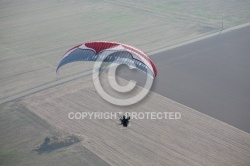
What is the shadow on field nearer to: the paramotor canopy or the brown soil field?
the brown soil field

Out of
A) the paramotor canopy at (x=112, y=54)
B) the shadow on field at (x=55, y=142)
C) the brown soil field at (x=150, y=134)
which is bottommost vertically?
the shadow on field at (x=55, y=142)

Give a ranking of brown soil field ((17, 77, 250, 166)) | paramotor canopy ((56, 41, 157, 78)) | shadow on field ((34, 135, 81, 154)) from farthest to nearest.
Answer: shadow on field ((34, 135, 81, 154))
brown soil field ((17, 77, 250, 166))
paramotor canopy ((56, 41, 157, 78))

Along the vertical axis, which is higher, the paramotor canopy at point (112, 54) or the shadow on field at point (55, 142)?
the paramotor canopy at point (112, 54)

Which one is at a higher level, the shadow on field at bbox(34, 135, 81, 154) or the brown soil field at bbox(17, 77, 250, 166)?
the brown soil field at bbox(17, 77, 250, 166)

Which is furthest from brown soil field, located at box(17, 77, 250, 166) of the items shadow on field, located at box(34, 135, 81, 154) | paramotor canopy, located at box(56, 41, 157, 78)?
paramotor canopy, located at box(56, 41, 157, 78)

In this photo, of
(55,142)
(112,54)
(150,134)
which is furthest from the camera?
(150,134)

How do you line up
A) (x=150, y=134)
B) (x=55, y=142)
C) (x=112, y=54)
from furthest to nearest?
(x=150, y=134)
(x=55, y=142)
(x=112, y=54)

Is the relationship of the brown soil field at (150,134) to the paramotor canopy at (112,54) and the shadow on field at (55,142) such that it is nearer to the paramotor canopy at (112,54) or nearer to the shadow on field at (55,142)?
the shadow on field at (55,142)

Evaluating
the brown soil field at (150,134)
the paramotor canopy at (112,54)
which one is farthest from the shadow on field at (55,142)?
the paramotor canopy at (112,54)

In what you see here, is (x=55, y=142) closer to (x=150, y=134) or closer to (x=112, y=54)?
(x=150, y=134)

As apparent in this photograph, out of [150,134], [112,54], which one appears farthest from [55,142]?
[112,54]

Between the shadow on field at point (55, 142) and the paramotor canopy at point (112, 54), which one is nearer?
the paramotor canopy at point (112, 54)

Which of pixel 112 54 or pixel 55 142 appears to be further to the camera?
pixel 55 142
